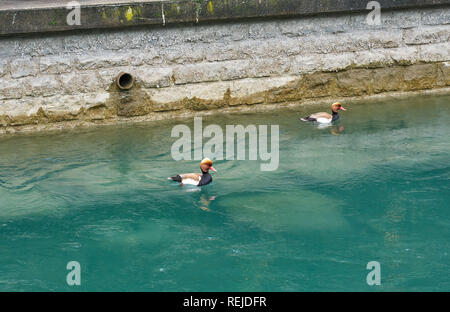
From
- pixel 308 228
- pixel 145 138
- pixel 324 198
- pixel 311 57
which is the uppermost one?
pixel 311 57

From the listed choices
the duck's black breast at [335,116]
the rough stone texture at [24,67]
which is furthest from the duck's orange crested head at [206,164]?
the rough stone texture at [24,67]

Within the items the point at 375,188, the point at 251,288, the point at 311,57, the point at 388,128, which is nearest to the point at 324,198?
the point at 375,188

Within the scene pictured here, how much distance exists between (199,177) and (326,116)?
8.68ft

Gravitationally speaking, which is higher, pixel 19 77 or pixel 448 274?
pixel 19 77

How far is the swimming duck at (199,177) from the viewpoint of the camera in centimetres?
730

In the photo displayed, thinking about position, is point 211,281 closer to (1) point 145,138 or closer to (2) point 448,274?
(2) point 448,274

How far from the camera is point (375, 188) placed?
23.2ft

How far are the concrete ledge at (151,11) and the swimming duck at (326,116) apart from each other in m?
1.47

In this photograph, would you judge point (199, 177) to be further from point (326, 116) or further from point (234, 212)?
point (326, 116)

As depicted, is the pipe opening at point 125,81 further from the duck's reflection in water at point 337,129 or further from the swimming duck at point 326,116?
the duck's reflection in water at point 337,129

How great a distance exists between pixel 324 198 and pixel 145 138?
3.03 meters

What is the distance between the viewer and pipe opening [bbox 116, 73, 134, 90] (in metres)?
9.15

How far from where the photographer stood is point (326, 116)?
917cm

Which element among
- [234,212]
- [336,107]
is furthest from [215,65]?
[234,212]
